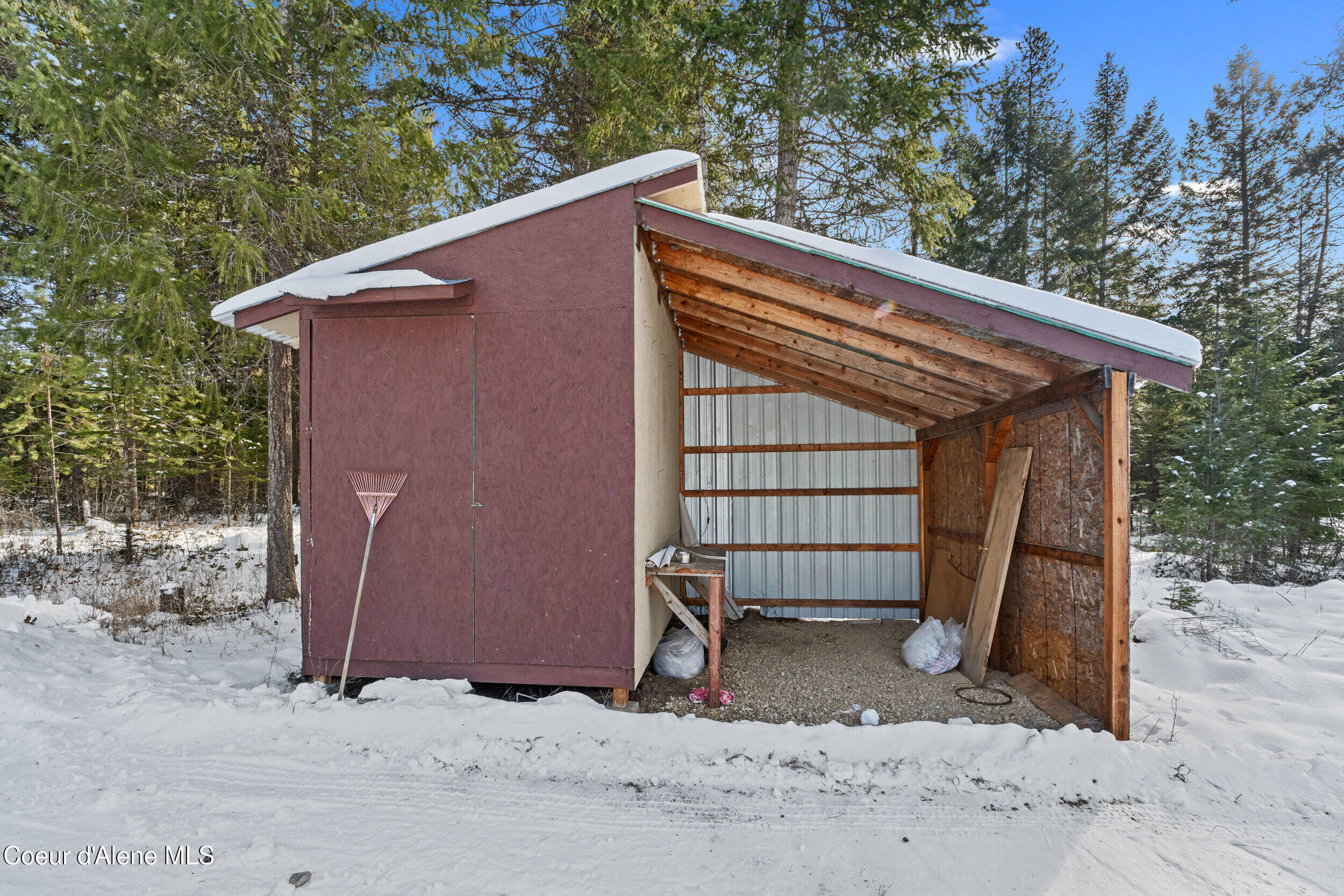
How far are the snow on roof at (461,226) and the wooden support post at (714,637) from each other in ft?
8.97

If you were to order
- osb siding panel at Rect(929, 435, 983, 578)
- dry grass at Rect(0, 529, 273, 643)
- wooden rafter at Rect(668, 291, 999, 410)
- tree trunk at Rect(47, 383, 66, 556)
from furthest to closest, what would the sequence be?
tree trunk at Rect(47, 383, 66, 556), dry grass at Rect(0, 529, 273, 643), osb siding panel at Rect(929, 435, 983, 578), wooden rafter at Rect(668, 291, 999, 410)

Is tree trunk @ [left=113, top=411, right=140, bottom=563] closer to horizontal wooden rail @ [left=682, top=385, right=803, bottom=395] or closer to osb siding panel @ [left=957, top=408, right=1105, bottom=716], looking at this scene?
horizontal wooden rail @ [left=682, top=385, right=803, bottom=395]

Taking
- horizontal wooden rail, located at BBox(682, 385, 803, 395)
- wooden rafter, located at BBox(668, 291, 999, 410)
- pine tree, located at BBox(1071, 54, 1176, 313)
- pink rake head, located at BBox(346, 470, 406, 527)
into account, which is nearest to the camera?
pink rake head, located at BBox(346, 470, 406, 527)

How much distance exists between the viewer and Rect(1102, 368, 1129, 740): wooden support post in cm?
350

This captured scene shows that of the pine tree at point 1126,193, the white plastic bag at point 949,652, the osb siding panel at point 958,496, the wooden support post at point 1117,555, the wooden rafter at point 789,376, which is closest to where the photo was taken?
Answer: the wooden support post at point 1117,555

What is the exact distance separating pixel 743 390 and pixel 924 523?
2535mm

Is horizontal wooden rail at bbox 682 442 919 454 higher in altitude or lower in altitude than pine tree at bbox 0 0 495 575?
lower

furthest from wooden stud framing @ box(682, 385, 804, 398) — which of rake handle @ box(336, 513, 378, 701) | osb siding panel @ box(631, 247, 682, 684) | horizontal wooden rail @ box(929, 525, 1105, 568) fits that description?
rake handle @ box(336, 513, 378, 701)

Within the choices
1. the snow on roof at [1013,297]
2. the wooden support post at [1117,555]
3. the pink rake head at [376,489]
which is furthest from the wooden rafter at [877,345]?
the pink rake head at [376,489]

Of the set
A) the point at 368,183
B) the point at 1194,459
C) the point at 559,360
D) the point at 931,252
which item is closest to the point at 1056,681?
the point at 559,360

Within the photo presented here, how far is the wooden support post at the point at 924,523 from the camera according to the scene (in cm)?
685

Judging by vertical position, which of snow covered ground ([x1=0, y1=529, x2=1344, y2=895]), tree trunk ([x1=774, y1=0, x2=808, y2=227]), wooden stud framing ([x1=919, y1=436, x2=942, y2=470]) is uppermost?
tree trunk ([x1=774, y1=0, x2=808, y2=227])

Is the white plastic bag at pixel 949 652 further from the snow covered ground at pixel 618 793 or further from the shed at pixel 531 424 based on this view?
the snow covered ground at pixel 618 793

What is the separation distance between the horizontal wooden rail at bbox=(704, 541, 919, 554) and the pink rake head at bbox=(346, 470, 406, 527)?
3793mm
